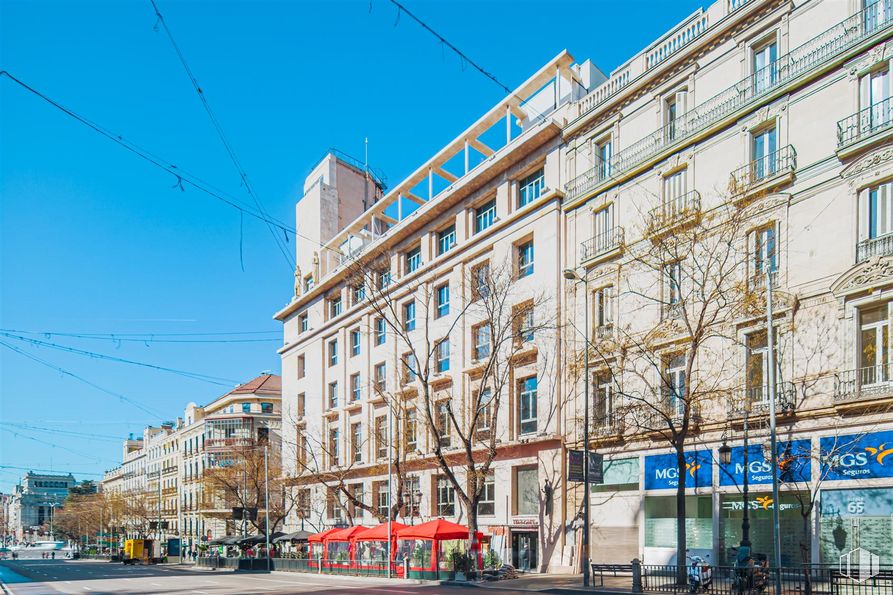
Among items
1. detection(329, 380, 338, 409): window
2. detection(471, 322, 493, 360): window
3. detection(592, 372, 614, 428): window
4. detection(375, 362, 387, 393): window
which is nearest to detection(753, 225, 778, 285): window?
detection(592, 372, 614, 428): window

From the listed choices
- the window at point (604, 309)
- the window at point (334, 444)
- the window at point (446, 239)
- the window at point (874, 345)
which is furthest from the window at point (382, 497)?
the window at point (874, 345)

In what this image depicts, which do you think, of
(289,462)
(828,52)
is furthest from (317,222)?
(828,52)

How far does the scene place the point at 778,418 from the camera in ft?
87.8

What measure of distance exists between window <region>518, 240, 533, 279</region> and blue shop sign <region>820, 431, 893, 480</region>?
18.6 m

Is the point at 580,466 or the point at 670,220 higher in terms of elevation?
the point at 670,220

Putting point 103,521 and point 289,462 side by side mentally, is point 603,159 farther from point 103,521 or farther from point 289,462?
point 103,521

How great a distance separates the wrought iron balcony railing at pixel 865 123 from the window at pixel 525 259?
1766 centimetres

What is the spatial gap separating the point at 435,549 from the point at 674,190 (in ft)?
60.7

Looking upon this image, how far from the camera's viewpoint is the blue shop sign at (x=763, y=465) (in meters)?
26.0

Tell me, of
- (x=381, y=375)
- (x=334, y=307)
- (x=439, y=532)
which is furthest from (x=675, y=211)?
(x=334, y=307)

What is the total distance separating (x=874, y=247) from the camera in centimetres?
2462

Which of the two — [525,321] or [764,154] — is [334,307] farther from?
[764,154]

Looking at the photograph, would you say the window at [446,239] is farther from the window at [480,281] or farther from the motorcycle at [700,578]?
the motorcycle at [700,578]

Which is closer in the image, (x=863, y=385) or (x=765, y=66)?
(x=863, y=385)
